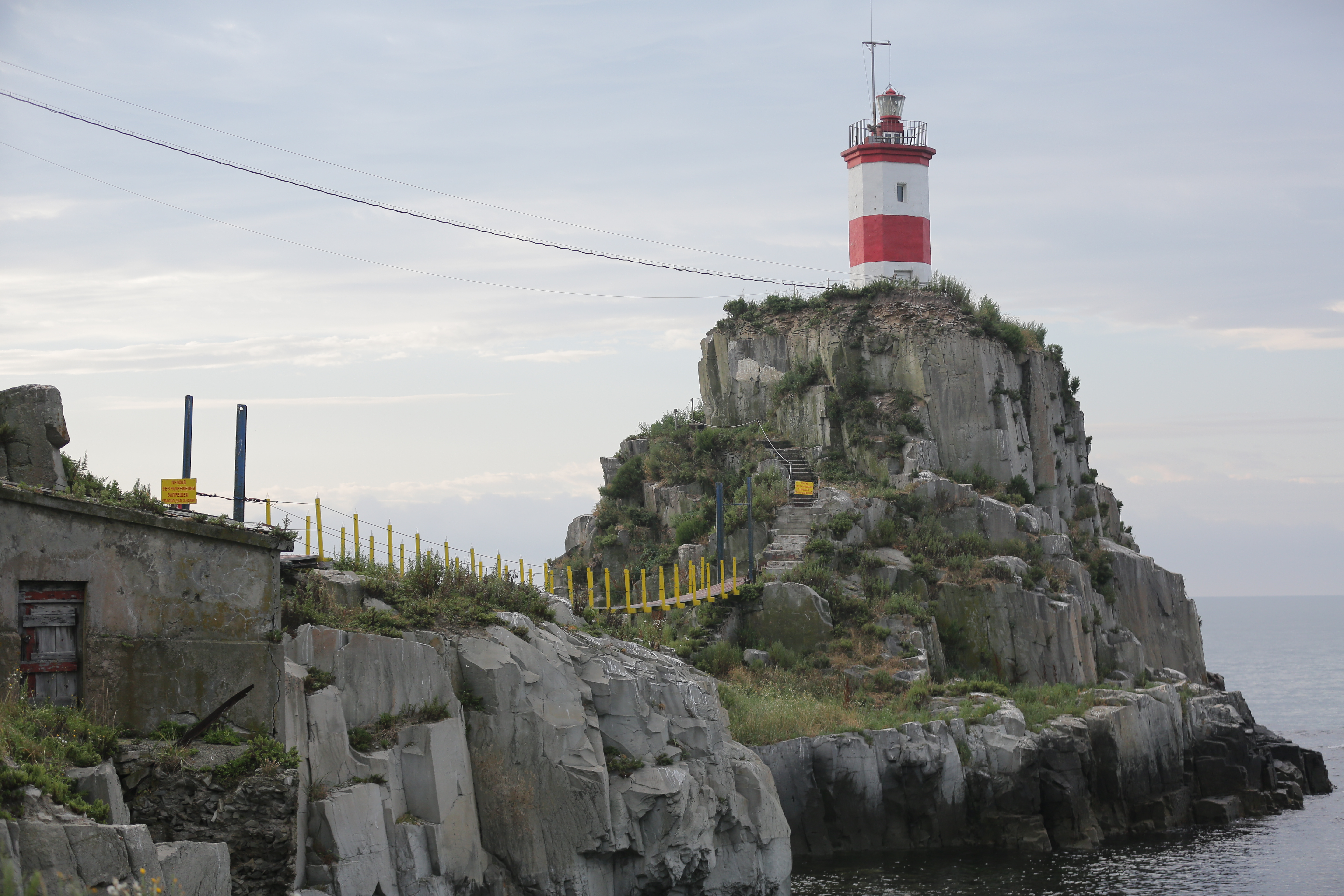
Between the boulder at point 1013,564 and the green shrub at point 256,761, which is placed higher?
the boulder at point 1013,564

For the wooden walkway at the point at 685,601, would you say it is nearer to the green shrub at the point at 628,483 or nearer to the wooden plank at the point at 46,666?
the green shrub at the point at 628,483

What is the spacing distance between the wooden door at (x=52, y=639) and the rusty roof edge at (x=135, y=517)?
0.82 meters

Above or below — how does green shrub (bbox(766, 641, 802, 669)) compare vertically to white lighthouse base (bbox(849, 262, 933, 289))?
below

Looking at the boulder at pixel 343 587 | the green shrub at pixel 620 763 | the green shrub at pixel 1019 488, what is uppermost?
the green shrub at pixel 1019 488

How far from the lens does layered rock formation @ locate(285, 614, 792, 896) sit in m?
16.5

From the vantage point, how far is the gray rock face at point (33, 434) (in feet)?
53.9

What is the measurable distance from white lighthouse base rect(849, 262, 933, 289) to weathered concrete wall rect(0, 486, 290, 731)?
111ft

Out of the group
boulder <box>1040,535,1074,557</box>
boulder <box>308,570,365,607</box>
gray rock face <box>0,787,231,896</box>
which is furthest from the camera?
boulder <box>1040,535,1074,557</box>

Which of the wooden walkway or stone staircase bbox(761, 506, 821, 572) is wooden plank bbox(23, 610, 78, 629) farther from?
stone staircase bbox(761, 506, 821, 572)

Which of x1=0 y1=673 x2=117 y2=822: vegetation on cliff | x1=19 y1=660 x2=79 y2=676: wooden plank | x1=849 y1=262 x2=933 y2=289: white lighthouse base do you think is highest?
x1=849 y1=262 x2=933 y2=289: white lighthouse base

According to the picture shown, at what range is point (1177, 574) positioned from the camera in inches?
1716

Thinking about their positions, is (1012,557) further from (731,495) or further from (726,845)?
(726,845)

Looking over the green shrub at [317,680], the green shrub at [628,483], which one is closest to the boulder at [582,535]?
the green shrub at [628,483]

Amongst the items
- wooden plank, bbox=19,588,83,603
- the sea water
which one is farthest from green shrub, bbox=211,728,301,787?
the sea water
